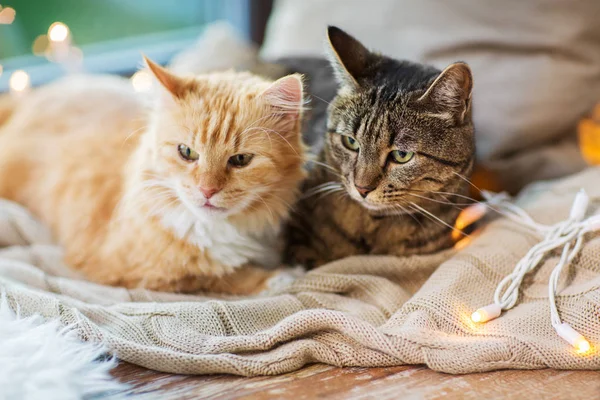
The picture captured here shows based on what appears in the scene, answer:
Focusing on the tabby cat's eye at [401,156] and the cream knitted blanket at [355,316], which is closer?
the cream knitted blanket at [355,316]

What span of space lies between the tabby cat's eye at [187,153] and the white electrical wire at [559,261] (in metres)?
0.75

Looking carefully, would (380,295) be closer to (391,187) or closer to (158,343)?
(391,187)

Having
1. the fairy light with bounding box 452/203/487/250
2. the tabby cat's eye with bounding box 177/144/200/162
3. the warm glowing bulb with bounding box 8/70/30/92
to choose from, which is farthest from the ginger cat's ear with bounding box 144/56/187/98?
the warm glowing bulb with bounding box 8/70/30/92

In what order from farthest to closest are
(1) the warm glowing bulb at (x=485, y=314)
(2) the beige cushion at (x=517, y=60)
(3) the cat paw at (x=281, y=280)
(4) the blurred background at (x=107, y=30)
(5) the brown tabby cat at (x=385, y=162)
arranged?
(4) the blurred background at (x=107, y=30), (2) the beige cushion at (x=517, y=60), (3) the cat paw at (x=281, y=280), (5) the brown tabby cat at (x=385, y=162), (1) the warm glowing bulb at (x=485, y=314)

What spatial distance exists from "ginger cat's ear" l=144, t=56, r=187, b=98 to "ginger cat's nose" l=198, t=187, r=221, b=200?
26cm

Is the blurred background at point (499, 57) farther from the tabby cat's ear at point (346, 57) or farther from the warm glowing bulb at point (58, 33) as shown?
the tabby cat's ear at point (346, 57)

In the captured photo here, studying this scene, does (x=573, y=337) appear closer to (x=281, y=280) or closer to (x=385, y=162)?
(x=385, y=162)

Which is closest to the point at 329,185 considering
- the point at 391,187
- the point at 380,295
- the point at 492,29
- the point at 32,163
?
the point at 391,187

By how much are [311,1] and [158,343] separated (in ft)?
4.94

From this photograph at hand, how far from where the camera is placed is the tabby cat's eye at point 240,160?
53.5 inches

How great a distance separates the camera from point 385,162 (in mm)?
1356

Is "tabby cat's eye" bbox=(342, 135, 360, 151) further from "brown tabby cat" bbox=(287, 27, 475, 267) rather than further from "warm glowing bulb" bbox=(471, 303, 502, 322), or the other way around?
"warm glowing bulb" bbox=(471, 303, 502, 322)

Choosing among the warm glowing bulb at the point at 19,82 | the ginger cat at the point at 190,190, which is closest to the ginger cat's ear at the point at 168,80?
the ginger cat at the point at 190,190

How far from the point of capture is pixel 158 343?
46.0 inches
